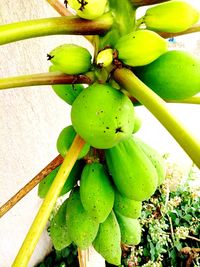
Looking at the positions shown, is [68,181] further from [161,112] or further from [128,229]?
[161,112]

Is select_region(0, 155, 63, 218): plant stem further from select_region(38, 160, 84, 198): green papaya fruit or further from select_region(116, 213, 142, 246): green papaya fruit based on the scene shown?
select_region(116, 213, 142, 246): green papaya fruit

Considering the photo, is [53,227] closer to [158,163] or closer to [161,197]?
[158,163]

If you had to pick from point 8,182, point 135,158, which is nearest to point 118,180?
point 135,158

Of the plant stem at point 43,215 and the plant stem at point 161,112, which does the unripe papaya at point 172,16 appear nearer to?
the plant stem at point 161,112

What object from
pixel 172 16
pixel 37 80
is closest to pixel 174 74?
pixel 172 16

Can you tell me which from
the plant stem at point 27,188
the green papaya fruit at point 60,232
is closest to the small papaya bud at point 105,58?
the plant stem at point 27,188
